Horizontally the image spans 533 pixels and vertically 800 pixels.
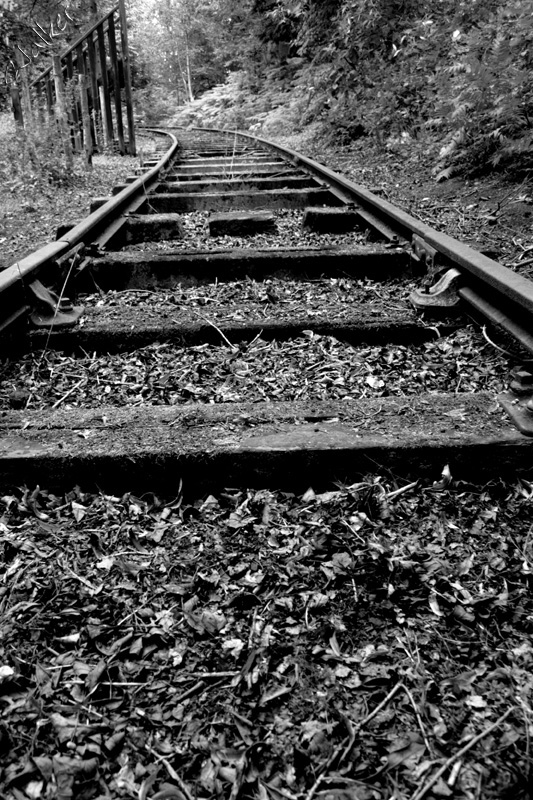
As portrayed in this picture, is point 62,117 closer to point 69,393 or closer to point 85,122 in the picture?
point 85,122

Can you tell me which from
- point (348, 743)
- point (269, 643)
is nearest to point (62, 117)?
point (269, 643)

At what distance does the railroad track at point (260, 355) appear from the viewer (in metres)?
1.47

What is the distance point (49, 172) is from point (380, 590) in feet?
20.5

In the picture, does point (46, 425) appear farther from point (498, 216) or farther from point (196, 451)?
point (498, 216)

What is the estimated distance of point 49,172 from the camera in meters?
6.13

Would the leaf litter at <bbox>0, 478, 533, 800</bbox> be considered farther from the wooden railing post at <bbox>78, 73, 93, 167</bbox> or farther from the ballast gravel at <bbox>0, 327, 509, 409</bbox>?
the wooden railing post at <bbox>78, 73, 93, 167</bbox>

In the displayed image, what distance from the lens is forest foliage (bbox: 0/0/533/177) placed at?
492cm

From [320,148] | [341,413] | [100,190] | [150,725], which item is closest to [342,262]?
[341,413]

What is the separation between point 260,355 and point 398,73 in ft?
A: 25.4

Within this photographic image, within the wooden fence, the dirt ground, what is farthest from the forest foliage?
the dirt ground

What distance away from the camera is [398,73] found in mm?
8211

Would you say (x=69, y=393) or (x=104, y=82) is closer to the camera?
(x=69, y=393)

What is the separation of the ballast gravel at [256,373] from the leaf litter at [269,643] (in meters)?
0.56

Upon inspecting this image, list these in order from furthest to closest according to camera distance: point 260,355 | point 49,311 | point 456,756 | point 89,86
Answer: point 89,86
point 49,311
point 260,355
point 456,756
